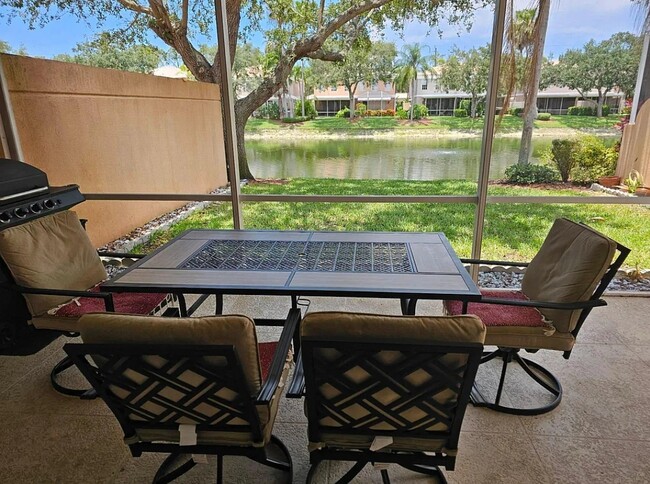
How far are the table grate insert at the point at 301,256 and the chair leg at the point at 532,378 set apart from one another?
778 mm

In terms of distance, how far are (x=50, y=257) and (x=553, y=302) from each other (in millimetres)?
2651

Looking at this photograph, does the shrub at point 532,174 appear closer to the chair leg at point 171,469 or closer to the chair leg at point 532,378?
the chair leg at point 532,378

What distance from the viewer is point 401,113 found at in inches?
146

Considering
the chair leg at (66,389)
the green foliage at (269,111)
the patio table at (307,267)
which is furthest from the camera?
the green foliage at (269,111)

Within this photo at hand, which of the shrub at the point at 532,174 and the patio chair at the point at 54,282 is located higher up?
the shrub at the point at 532,174

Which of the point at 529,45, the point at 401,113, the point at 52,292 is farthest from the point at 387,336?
the point at 401,113

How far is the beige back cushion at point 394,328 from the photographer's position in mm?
1110

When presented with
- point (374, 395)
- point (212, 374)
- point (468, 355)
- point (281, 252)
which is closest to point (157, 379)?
point (212, 374)

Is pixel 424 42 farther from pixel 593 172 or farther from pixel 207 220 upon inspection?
pixel 207 220

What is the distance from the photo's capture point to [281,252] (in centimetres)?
223

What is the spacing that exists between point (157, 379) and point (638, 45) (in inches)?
159

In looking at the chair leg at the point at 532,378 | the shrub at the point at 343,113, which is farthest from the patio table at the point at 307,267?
the shrub at the point at 343,113

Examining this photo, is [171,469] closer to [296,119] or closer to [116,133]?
[296,119]

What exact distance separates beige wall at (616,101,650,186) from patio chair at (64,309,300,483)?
3.72 metres
